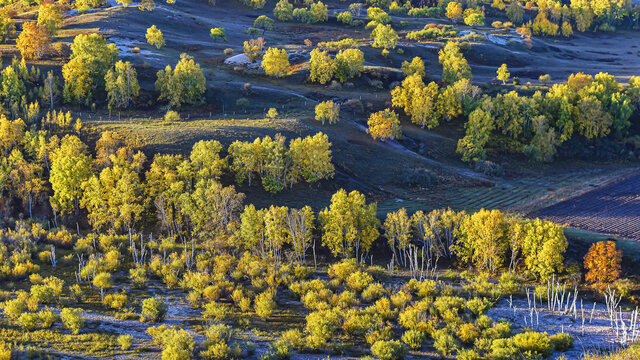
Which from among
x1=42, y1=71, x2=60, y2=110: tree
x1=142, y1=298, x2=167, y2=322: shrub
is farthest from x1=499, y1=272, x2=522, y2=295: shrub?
x1=42, y1=71, x2=60, y2=110: tree

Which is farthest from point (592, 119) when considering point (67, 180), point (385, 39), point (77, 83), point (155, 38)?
point (155, 38)

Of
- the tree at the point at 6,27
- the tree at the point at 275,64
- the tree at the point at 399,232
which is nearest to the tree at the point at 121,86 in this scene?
the tree at the point at 275,64

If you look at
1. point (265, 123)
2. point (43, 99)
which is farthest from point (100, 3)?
point (265, 123)

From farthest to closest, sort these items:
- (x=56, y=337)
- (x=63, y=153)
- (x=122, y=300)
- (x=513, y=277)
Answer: (x=63, y=153) → (x=513, y=277) → (x=122, y=300) → (x=56, y=337)

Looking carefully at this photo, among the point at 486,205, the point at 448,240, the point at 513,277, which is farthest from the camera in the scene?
the point at 486,205

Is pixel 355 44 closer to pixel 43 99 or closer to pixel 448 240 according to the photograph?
pixel 43 99

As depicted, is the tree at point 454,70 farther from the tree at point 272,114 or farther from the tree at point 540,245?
the tree at point 540,245

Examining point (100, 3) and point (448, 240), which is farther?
point (100, 3)

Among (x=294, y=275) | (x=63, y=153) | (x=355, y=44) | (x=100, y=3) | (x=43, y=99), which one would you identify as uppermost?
(x=100, y=3)
